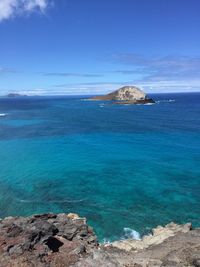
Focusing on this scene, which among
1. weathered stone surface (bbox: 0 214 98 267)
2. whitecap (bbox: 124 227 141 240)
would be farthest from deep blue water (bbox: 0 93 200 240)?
weathered stone surface (bbox: 0 214 98 267)

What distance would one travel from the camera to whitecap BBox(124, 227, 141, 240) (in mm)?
37112

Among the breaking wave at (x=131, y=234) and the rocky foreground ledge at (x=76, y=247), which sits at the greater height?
the rocky foreground ledge at (x=76, y=247)

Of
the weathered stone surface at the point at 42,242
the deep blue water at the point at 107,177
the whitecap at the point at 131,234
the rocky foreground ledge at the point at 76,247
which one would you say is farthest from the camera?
the deep blue water at the point at 107,177

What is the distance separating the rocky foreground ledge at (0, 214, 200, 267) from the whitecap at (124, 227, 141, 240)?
262 centimetres

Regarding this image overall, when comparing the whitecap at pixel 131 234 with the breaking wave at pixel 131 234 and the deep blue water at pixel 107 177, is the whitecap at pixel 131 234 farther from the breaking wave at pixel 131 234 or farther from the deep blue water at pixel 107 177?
the deep blue water at pixel 107 177

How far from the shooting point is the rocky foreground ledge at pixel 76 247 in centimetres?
2372

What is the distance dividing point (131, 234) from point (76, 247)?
11.4 metres

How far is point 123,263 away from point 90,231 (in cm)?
784

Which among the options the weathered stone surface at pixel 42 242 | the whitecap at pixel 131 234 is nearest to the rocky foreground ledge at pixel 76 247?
the weathered stone surface at pixel 42 242

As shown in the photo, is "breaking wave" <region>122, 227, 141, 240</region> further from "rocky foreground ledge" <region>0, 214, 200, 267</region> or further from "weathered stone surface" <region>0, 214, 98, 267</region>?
"weathered stone surface" <region>0, 214, 98, 267</region>

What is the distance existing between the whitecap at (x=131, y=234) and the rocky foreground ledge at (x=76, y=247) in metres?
2.62

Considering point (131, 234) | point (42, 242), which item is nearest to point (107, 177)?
point (131, 234)

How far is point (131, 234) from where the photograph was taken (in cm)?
3784

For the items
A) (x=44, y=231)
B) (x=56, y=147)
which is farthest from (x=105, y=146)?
(x=44, y=231)
